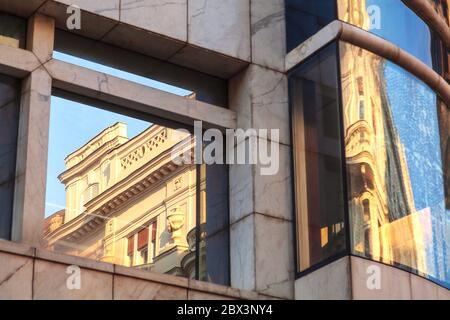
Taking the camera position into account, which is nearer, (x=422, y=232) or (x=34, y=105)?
(x=34, y=105)

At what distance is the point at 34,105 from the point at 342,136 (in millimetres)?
4770

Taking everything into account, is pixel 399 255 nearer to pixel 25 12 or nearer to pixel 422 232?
pixel 422 232

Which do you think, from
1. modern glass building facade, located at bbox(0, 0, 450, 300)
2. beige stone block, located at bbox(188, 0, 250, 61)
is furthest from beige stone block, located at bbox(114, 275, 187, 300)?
beige stone block, located at bbox(188, 0, 250, 61)

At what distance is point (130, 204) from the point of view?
19.6m

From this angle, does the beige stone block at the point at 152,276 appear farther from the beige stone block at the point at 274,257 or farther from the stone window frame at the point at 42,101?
the beige stone block at the point at 274,257

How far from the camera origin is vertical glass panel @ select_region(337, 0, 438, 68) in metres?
21.3

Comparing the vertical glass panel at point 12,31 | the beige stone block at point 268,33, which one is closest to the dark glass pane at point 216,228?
the beige stone block at point 268,33

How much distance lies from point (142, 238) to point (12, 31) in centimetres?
367

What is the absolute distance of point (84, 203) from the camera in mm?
19484

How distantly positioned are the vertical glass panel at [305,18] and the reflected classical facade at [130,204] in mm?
2625

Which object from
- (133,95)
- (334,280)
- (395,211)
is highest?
(133,95)

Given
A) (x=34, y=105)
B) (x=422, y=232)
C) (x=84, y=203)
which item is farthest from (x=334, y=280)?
(x=34, y=105)

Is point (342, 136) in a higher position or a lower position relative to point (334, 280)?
higher

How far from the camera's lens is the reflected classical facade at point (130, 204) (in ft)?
62.8
